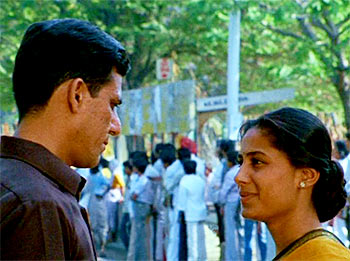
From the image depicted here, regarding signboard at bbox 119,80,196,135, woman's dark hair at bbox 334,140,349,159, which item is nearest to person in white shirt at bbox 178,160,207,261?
woman's dark hair at bbox 334,140,349,159

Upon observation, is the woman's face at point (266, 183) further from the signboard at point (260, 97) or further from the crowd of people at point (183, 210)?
the signboard at point (260, 97)

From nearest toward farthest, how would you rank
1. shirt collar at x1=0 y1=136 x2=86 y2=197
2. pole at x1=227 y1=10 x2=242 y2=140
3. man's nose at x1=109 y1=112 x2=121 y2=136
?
shirt collar at x1=0 y1=136 x2=86 y2=197
man's nose at x1=109 y1=112 x2=121 y2=136
pole at x1=227 y1=10 x2=242 y2=140

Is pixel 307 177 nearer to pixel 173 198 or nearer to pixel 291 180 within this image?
Answer: pixel 291 180

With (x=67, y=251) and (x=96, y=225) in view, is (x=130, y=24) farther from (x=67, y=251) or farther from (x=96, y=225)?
(x=67, y=251)

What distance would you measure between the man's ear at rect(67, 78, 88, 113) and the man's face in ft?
0.08

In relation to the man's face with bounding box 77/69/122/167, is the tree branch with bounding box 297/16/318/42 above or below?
above

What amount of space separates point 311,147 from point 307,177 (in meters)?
0.10

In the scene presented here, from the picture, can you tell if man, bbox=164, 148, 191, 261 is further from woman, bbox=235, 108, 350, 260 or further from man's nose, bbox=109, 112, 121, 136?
man's nose, bbox=109, 112, 121, 136

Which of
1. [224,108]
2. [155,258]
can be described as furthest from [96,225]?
[224,108]

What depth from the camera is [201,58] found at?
774 inches

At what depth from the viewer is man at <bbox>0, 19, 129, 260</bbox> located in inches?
50.9

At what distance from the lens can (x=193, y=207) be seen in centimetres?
912

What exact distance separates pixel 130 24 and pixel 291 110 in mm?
15420

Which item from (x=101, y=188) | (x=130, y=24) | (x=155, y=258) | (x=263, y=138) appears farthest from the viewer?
(x=130, y=24)
